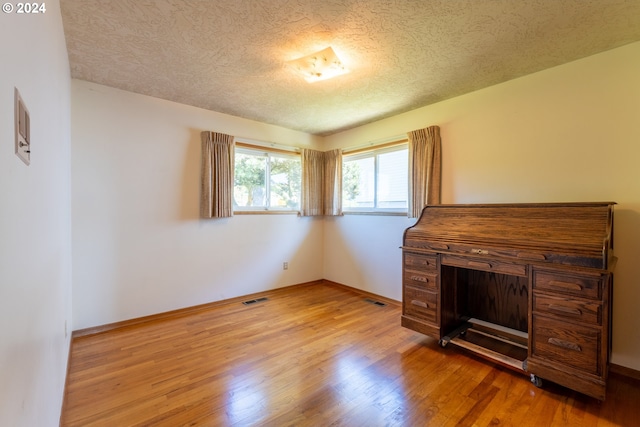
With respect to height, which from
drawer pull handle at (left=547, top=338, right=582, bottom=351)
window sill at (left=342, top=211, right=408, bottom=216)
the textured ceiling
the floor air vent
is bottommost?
the floor air vent

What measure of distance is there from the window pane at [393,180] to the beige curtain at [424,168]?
0.24 m

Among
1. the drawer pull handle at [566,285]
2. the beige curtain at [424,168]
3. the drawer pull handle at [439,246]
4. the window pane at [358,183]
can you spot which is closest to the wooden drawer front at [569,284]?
the drawer pull handle at [566,285]

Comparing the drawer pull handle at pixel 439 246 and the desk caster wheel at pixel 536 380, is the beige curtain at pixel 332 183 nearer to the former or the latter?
the drawer pull handle at pixel 439 246

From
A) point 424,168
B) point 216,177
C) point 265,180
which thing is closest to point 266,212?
point 265,180

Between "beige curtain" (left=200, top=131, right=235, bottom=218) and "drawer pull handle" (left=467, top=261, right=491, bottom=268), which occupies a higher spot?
"beige curtain" (left=200, top=131, right=235, bottom=218)

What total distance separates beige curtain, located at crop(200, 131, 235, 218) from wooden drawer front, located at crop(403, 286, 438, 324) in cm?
228

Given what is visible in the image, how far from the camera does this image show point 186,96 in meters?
2.96

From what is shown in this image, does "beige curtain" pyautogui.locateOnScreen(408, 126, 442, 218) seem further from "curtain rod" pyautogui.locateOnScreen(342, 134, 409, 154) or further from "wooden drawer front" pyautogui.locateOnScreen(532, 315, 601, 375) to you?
"wooden drawer front" pyautogui.locateOnScreen(532, 315, 601, 375)

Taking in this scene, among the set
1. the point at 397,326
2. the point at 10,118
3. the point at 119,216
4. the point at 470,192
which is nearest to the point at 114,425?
the point at 10,118

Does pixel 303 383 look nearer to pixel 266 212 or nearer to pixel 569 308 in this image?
pixel 569 308

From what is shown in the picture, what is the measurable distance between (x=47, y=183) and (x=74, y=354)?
70.4 inches

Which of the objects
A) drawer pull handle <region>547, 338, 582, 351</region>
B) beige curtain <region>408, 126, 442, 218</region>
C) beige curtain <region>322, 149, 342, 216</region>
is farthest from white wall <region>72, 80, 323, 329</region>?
drawer pull handle <region>547, 338, 582, 351</region>

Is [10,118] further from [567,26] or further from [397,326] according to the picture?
[397,326]

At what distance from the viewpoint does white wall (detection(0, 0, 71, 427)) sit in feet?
2.20
